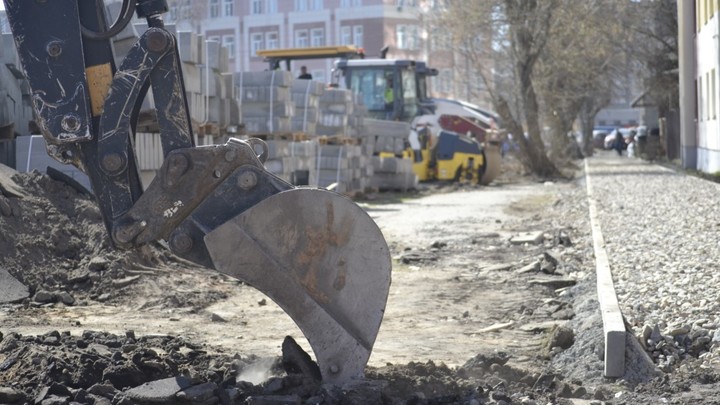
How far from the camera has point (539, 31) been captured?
126 ft

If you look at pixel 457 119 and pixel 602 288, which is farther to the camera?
pixel 457 119

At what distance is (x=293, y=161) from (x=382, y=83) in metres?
13.2

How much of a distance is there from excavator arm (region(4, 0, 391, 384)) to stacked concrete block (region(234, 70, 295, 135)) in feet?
42.5

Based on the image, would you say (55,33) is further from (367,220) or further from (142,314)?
(142,314)

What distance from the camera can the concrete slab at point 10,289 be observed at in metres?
8.95

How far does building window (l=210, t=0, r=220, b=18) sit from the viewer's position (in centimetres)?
7236

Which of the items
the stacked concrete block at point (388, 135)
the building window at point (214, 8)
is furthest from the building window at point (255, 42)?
the stacked concrete block at point (388, 135)

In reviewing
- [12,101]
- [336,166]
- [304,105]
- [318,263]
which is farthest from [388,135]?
[318,263]

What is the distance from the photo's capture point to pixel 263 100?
60.6 feet

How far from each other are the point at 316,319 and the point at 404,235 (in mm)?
10949

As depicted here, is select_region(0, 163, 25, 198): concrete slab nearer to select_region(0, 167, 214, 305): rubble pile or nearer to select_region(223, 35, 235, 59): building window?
select_region(0, 167, 214, 305): rubble pile

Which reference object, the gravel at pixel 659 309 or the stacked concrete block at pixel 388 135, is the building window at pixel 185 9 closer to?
the stacked concrete block at pixel 388 135

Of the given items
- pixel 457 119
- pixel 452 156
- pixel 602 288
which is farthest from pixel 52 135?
pixel 457 119

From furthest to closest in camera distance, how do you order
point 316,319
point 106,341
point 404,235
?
point 404,235, point 106,341, point 316,319
